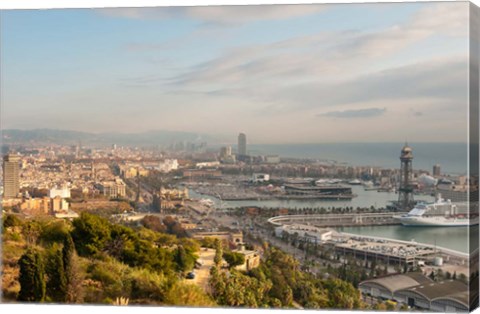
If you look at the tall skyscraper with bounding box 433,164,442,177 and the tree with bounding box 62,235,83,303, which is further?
the tree with bounding box 62,235,83,303

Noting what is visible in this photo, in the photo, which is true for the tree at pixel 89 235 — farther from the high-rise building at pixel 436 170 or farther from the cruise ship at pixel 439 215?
the high-rise building at pixel 436 170

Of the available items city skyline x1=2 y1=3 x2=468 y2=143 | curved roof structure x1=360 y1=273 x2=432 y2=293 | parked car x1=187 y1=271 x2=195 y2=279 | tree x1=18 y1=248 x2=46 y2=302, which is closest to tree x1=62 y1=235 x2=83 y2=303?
tree x1=18 y1=248 x2=46 y2=302

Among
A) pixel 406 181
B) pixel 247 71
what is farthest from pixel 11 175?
pixel 406 181

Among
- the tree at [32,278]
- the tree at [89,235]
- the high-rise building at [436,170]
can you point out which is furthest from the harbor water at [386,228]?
the tree at [32,278]

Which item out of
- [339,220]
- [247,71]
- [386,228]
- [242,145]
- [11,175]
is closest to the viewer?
[386,228]

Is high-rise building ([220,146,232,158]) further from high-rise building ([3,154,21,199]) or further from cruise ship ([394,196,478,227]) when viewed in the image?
high-rise building ([3,154,21,199])

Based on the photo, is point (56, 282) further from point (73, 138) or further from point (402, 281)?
point (402, 281)

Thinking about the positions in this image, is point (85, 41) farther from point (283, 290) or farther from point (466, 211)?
point (466, 211)
